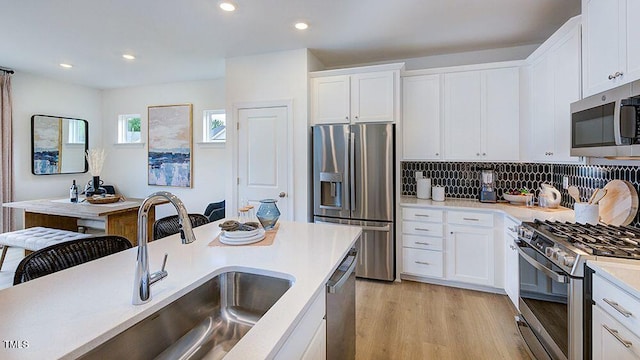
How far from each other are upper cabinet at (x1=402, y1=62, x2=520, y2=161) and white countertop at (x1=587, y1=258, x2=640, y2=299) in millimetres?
2006

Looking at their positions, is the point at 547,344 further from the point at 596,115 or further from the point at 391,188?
the point at 391,188

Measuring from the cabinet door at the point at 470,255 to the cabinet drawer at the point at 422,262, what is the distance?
0.10 metres

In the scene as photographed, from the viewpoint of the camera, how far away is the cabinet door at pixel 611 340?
3.82 feet

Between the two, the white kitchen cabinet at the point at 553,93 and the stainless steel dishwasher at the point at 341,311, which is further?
the white kitchen cabinet at the point at 553,93

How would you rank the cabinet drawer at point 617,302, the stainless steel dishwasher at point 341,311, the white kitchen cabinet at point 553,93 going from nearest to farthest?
the cabinet drawer at point 617,302, the stainless steel dishwasher at point 341,311, the white kitchen cabinet at point 553,93

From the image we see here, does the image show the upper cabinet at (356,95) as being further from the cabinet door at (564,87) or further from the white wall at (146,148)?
the white wall at (146,148)

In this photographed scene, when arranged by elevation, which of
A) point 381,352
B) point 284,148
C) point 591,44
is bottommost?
point 381,352

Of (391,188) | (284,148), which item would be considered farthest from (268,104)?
(391,188)

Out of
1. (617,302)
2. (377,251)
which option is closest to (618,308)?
(617,302)

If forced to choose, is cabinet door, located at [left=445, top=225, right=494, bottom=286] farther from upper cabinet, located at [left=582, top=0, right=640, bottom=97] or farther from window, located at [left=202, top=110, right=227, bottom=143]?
window, located at [left=202, top=110, right=227, bottom=143]

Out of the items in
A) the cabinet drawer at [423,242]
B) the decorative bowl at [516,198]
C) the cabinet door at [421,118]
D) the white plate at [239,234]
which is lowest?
the cabinet drawer at [423,242]

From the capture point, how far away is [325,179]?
3.46 metres

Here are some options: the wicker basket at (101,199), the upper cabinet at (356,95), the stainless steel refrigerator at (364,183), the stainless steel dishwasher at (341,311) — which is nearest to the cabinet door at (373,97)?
the upper cabinet at (356,95)

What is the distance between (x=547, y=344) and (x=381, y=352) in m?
1.00
